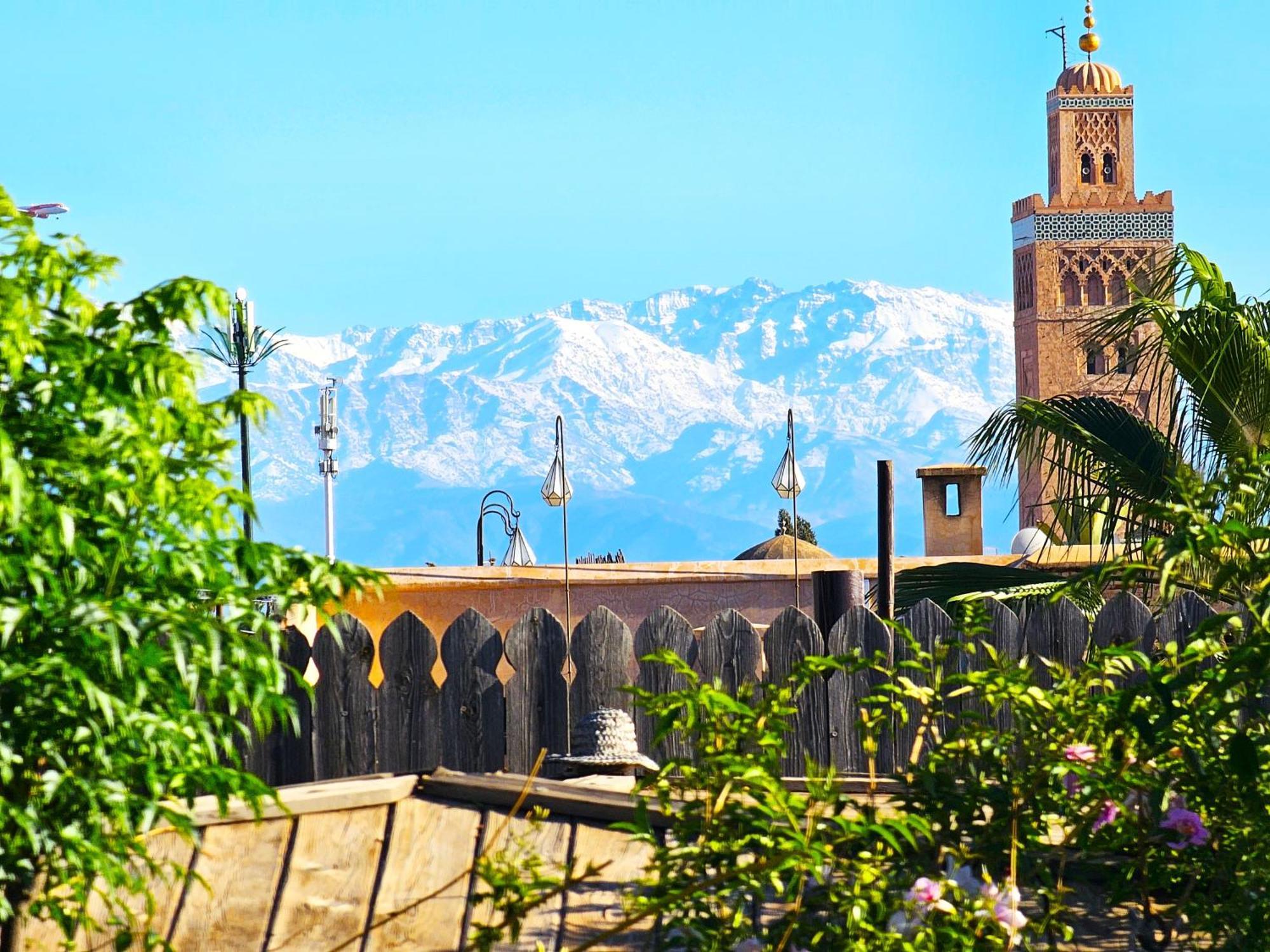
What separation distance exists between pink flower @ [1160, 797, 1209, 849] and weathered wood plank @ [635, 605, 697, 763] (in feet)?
9.95

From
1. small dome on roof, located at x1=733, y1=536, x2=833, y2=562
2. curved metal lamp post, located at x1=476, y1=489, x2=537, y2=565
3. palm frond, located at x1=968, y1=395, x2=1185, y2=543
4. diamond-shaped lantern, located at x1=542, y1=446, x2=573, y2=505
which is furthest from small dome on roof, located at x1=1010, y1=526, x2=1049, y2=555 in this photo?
small dome on roof, located at x1=733, y1=536, x2=833, y2=562

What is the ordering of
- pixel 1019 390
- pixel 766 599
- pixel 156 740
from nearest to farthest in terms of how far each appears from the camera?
pixel 156 740
pixel 766 599
pixel 1019 390

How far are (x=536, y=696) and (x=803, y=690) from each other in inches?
41.4

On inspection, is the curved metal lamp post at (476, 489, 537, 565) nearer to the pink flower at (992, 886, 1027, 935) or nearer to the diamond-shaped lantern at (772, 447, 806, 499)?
the diamond-shaped lantern at (772, 447, 806, 499)

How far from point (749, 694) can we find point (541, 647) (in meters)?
3.14

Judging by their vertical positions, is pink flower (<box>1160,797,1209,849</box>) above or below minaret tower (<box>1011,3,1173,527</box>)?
below

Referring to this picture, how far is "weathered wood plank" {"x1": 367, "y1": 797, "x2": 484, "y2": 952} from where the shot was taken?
3172mm

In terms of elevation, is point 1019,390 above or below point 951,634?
above

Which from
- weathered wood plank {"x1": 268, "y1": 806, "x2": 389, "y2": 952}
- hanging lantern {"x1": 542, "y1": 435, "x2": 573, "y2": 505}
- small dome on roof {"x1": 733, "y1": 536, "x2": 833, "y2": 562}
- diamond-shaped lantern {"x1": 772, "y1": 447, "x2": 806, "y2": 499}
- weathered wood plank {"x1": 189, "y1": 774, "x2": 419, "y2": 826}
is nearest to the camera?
weathered wood plank {"x1": 268, "y1": 806, "x2": 389, "y2": 952}

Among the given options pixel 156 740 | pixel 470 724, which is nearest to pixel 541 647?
pixel 470 724

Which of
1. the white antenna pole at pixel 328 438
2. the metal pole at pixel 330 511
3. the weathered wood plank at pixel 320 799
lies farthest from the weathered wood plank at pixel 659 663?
the white antenna pole at pixel 328 438

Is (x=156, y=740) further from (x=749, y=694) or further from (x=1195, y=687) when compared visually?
(x=1195, y=687)

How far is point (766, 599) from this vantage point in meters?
14.1


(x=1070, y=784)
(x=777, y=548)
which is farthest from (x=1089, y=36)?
(x=1070, y=784)
